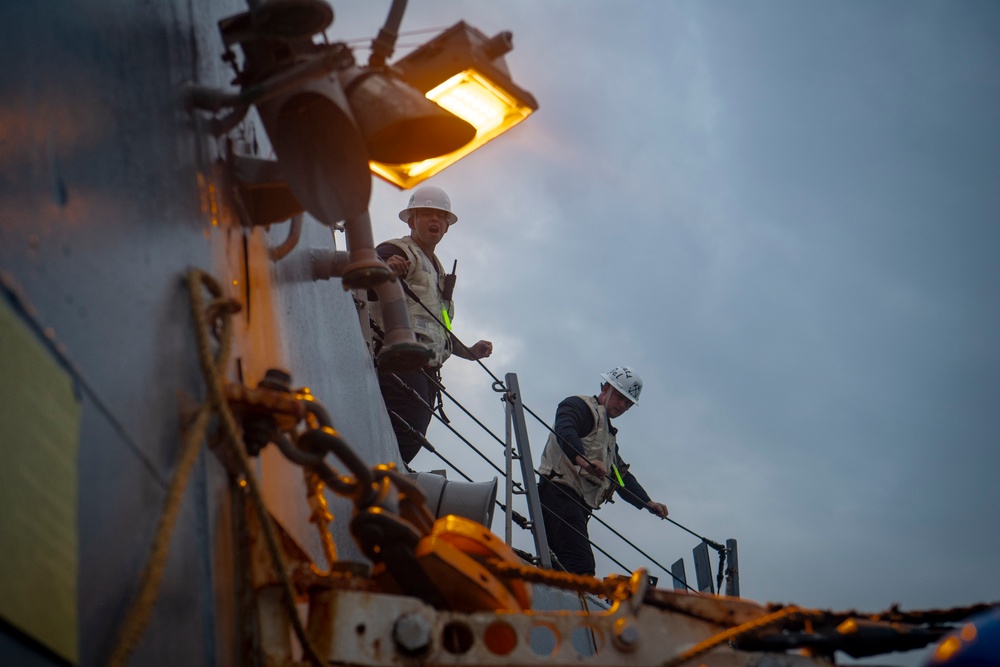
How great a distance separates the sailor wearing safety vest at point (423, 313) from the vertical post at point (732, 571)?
2663 mm

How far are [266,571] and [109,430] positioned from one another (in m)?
0.54

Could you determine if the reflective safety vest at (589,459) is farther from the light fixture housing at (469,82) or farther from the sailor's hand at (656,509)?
the light fixture housing at (469,82)

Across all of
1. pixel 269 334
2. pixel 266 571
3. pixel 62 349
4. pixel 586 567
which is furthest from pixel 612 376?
pixel 62 349

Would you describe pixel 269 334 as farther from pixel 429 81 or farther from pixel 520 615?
pixel 520 615

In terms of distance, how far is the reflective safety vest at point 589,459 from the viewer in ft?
26.3

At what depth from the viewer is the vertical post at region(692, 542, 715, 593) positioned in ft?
26.6

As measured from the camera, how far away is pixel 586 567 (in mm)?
7508

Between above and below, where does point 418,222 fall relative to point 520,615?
above

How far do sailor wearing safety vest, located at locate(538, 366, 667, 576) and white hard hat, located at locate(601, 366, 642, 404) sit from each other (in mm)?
530

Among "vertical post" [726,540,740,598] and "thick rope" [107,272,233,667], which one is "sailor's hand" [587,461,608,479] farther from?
"thick rope" [107,272,233,667]

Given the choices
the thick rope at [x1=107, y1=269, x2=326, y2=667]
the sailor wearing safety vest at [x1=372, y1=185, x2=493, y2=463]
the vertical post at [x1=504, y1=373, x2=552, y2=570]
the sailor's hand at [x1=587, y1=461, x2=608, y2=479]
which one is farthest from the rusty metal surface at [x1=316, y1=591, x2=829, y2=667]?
the sailor's hand at [x1=587, y1=461, x2=608, y2=479]

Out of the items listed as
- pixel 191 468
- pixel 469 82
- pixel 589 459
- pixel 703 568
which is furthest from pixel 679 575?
pixel 191 468

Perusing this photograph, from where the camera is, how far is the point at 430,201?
7109 mm

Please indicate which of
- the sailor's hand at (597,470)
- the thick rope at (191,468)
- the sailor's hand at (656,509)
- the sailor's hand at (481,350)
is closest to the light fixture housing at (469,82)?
the thick rope at (191,468)
